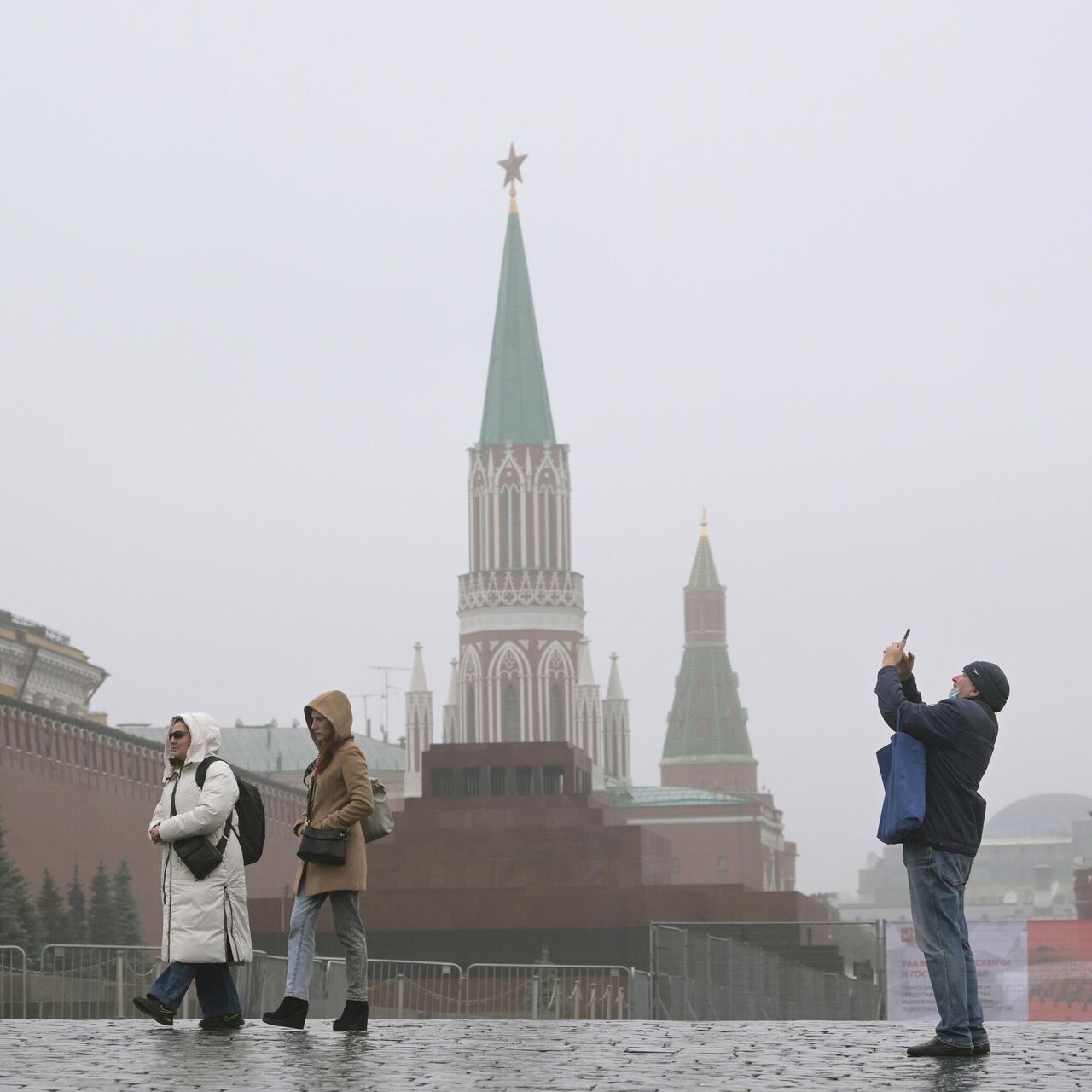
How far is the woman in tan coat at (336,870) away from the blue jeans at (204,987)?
173 millimetres

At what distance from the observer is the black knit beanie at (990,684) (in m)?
8.52

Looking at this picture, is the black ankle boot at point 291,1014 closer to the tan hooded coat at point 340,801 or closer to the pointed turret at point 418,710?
the tan hooded coat at point 340,801

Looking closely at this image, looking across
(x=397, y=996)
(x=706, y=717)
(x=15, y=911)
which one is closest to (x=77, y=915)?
(x=15, y=911)

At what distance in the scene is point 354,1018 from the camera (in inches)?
379

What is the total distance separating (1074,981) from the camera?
2183cm

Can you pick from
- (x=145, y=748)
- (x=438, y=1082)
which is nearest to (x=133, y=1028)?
(x=438, y=1082)

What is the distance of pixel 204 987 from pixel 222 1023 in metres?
0.19

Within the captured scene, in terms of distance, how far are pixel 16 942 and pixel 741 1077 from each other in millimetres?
30305

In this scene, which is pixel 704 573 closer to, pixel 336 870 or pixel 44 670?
pixel 44 670

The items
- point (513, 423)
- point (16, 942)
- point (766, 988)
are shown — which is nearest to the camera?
point (766, 988)

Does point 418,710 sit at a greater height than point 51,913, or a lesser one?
greater

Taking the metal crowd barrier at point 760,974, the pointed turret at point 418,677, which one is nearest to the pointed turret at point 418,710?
the pointed turret at point 418,677

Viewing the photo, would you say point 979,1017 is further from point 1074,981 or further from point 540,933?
point 540,933

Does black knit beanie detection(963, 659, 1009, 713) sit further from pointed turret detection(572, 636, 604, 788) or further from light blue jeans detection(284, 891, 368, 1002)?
pointed turret detection(572, 636, 604, 788)
